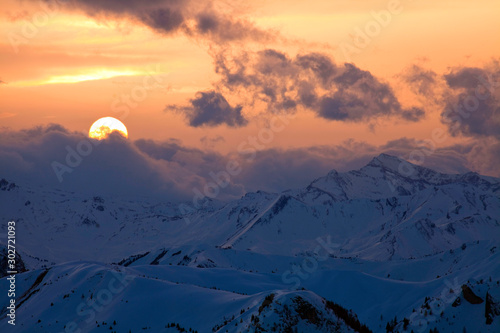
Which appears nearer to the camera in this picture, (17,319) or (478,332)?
(478,332)

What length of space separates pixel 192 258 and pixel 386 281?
91.2 meters

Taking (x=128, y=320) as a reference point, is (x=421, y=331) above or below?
below

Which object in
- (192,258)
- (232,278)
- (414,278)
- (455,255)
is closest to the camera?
(232,278)

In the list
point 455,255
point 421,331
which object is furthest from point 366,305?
point 455,255

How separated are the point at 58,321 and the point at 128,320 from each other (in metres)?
5.65

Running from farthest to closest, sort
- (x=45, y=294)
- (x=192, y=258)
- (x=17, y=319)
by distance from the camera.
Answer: (x=192, y=258)
(x=45, y=294)
(x=17, y=319)

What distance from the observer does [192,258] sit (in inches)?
5709

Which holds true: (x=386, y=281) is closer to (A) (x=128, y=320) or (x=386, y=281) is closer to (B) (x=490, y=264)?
(B) (x=490, y=264)

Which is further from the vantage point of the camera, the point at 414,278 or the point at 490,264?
the point at 414,278

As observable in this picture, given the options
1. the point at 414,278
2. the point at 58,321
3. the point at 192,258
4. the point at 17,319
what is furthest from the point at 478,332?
the point at 192,258

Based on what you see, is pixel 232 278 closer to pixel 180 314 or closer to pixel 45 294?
pixel 45 294

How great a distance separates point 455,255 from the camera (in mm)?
109250

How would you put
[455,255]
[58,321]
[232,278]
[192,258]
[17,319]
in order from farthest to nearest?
[192,258] < [455,255] < [232,278] < [17,319] < [58,321]

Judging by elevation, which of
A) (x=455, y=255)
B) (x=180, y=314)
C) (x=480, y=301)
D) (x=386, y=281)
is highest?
(x=180, y=314)
